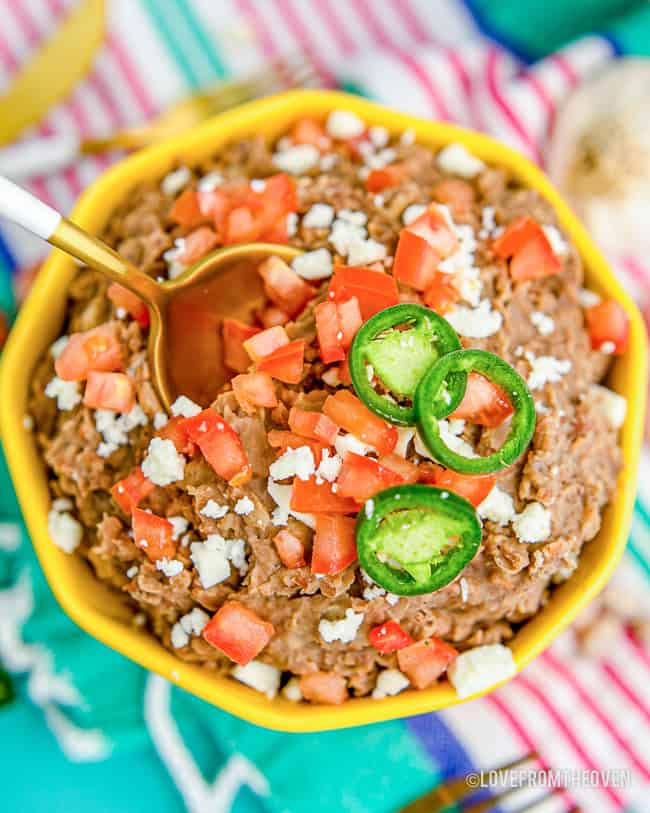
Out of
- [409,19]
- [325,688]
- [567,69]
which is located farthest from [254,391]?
[409,19]

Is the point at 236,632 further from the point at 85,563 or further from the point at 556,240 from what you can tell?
the point at 556,240

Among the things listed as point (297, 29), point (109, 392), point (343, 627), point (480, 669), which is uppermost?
point (297, 29)

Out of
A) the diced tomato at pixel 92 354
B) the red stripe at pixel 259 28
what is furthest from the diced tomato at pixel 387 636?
the red stripe at pixel 259 28

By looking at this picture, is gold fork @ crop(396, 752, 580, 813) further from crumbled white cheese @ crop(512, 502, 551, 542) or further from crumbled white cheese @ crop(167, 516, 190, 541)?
crumbled white cheese @ crop(167, 516, 190, 541)

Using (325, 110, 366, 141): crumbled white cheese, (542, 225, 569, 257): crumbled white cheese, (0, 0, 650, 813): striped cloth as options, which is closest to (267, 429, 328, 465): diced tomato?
(542, 225, 569, 257): crumbled white cheese

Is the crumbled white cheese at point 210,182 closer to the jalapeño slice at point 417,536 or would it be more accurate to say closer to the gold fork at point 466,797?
the jalapeño slice at point 417,536
